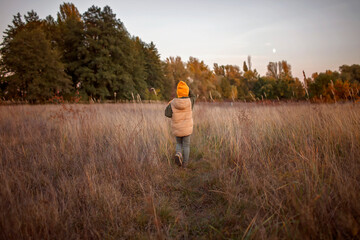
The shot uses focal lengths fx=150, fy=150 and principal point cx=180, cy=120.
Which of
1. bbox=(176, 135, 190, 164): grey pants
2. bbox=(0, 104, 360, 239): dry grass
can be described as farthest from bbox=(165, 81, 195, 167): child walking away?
bbox=(0, 104, 360, 239): dry grass

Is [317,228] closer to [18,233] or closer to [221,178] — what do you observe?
[221,178]

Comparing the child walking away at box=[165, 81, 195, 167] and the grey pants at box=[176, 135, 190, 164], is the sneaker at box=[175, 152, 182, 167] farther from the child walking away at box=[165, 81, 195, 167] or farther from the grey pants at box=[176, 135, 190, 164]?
the grey pants at box=[176, 135, 190, 164]

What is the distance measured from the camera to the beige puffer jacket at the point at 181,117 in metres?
2.91

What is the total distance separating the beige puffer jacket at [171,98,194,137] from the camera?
2910mm

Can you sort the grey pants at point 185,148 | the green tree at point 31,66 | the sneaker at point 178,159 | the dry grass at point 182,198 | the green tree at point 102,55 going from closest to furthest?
the dry grass at point 182,198
the sneaker at point 178,159
the grey pants at point 185,148
the green tree at point 31,66
the green tree at point 102,55

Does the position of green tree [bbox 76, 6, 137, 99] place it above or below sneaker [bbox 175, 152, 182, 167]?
above

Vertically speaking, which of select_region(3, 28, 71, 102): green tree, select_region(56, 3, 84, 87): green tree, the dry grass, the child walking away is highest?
select_region(56, 3, 84, 87): green tree

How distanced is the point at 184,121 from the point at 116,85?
→ 22771mm

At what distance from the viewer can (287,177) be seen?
6.08 ft

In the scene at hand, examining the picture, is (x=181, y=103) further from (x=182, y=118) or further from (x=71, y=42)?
(x=71, y=42)

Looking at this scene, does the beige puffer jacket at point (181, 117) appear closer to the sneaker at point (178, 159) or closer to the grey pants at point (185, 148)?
the grey pants at point (185, 148)

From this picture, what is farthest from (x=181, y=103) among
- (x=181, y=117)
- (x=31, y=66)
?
(x=31, y=66)

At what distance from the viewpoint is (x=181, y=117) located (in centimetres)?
296

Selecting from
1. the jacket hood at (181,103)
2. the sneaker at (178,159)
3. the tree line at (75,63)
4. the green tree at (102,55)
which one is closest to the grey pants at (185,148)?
the sneaker at (178,159)
